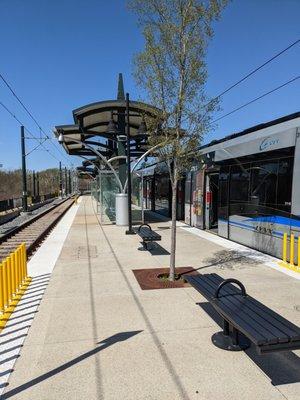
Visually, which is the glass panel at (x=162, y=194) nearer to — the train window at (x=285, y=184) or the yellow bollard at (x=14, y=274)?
the train window at (x=285, y=184)

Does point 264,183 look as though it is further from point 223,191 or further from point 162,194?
point 162,194

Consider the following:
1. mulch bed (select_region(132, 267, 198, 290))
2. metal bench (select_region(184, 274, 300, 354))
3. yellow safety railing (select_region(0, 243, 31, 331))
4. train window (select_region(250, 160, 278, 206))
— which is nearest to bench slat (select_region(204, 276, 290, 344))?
metal bench (select_region(184, 274, 300, 354))

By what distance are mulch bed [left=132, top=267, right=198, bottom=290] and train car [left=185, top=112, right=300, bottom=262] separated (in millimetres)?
2688

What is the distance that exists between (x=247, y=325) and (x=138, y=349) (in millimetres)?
1317

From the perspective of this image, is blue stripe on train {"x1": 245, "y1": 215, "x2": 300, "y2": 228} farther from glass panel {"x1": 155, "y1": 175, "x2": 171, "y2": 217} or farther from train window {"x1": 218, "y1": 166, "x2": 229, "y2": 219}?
glass panel {"x1": 155, "y1": 175, "x2": 171, "y2": 217}

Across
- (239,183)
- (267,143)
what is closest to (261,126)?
(267,143)

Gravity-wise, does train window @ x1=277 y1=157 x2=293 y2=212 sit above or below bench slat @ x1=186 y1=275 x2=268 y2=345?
above

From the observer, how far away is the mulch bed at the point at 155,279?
6785 mm

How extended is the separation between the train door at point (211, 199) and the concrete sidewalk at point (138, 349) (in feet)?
23.5

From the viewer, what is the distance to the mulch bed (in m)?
6.79

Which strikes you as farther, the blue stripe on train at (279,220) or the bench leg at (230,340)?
the blue stripe on train at (279,220)

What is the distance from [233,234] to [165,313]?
7253 mm

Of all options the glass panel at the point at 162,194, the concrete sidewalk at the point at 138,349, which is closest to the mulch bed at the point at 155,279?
the concrete sidewalk at the point at 138,349

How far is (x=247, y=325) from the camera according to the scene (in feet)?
12.1
